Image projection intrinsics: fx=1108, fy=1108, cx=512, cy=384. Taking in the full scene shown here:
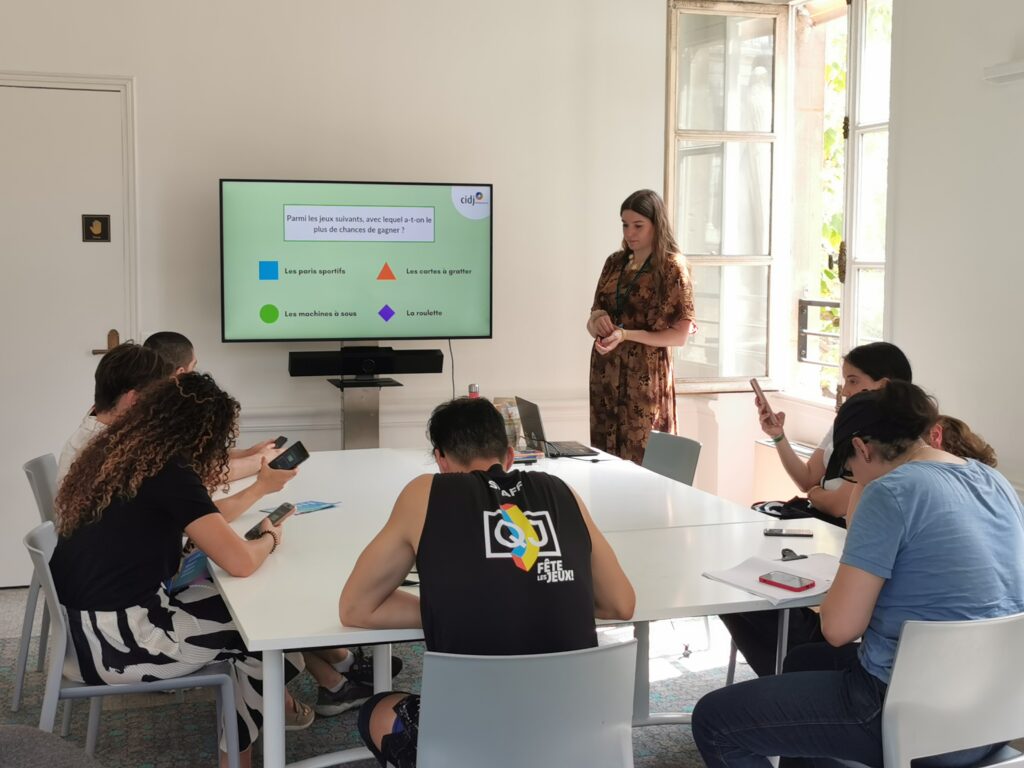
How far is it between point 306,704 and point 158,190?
266 centimetres

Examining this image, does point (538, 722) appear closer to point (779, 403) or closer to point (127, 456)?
point (127, 456)

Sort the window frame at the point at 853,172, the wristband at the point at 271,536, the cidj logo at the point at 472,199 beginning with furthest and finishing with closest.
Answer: the window frame at the point at 853,172 < the cidj logo at the point at 472,199 < the wristband at the point at 271,536

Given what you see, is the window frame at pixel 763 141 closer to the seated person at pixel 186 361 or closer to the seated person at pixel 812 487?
the seated person at pixel 812 487

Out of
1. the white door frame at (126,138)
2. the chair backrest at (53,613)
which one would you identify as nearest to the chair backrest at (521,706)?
the chair backrest at (53,613)

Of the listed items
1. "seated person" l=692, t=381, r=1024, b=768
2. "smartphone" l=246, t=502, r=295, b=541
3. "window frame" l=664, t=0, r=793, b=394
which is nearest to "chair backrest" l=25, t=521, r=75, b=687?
"smartphone" l=246, t=502, r=295, b=541

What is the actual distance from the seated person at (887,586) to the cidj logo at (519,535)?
0.57 m

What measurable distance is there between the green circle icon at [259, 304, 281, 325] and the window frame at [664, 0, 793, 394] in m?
2.14

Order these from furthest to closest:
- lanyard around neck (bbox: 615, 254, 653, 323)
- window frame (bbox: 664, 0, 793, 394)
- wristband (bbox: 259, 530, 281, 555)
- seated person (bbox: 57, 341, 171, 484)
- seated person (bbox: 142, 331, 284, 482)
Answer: window frame (bbox: 664, 0, 793, 394) → lanyard around neck (bbox: 615, 254, 653, 323) → seated person (bbox: 142, 331, 284, 482) → seated person (bbox: 57, 341, 171, 484) → wristband (bbox: 259, 530, 281, 555)

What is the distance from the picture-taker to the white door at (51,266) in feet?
16.2

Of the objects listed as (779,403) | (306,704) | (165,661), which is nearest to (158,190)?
(306,704)

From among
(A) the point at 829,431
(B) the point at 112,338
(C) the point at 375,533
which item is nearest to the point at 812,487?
(A) the point at 829,431

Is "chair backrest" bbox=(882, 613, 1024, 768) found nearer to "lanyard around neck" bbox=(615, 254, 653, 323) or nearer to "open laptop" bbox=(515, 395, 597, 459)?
"open laptop" bbox=(515, 395, 597, 459)

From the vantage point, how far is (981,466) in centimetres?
236

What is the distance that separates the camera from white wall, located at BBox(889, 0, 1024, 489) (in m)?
4.16
